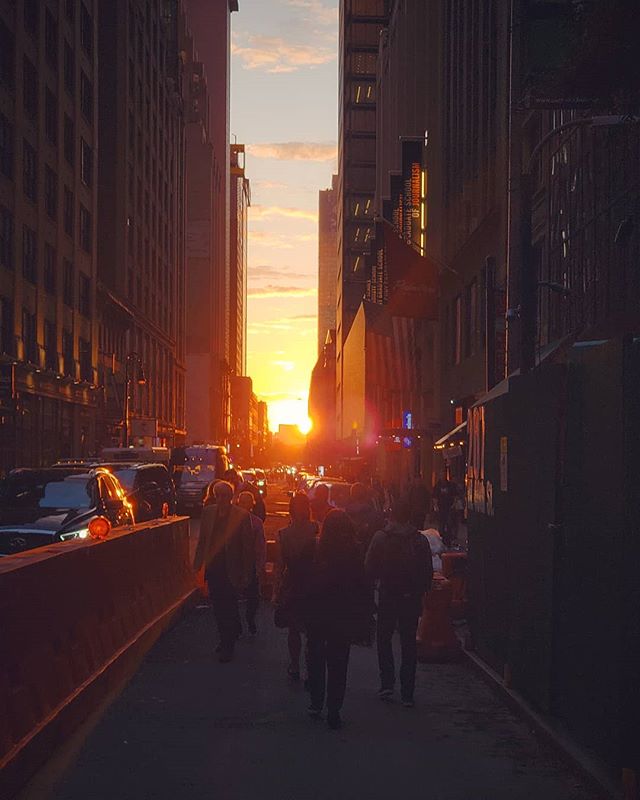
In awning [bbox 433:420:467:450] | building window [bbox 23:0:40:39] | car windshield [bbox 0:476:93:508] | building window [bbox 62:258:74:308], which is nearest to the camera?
car windshield [bbox 0:476:93:508]

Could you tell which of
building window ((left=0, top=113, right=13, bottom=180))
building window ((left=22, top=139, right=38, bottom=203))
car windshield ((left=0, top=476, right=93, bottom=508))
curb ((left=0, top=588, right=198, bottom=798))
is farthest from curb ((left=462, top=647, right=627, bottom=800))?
building window ((left=22, top=139, right=38, bottom=203))

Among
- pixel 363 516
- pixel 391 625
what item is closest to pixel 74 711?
pixel 391 625

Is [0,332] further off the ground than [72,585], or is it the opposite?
[0,332]

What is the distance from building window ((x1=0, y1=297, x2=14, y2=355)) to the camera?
45.1 meters

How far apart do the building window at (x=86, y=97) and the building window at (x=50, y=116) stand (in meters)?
6.22

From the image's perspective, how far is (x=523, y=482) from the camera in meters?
10.1

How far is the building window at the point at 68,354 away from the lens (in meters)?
56.3

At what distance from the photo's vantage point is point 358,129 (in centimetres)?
14238

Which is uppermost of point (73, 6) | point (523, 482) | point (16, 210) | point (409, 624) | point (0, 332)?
point (73, 6)

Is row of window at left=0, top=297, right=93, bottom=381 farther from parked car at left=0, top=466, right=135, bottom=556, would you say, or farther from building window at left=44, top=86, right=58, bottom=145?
parked car at left=0, top=466, right=135, bottom=556

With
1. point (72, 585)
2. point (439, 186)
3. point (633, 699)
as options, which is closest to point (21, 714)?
point (72, 585)

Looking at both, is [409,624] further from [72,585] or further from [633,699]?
[633,699]

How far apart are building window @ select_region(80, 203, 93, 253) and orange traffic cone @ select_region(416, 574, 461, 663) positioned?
165 ft

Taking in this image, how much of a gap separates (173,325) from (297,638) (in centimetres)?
9982
